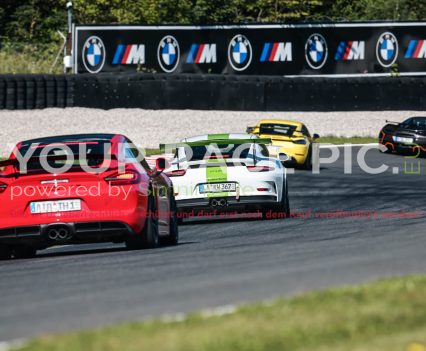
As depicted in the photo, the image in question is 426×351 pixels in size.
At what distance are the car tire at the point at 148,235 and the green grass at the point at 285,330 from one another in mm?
4438

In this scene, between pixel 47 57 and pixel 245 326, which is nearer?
pixel 245 326

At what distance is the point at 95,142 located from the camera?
11.5m

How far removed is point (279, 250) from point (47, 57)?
28889 mm

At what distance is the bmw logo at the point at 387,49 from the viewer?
3688 cm

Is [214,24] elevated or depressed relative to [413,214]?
elevated

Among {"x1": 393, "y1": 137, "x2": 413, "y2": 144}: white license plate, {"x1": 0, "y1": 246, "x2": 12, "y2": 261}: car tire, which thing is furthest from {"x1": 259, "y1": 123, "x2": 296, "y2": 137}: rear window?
{"x1": 0, "y1": 246, "x2": 12, "y2": 261}: car tire

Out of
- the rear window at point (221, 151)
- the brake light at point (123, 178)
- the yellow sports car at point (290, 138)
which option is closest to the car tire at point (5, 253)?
the brake light at point (123, 178)

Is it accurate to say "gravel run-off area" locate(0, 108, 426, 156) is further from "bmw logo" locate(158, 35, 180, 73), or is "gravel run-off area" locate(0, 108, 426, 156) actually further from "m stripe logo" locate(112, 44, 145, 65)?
"m stripe logo" locate(112, 44, 145, 65)

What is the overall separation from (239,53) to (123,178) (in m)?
25.1

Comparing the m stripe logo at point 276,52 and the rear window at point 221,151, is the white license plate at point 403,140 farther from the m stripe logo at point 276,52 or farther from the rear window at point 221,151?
the rear window at point 221,151

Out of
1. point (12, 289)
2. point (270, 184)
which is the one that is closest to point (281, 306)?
point (12, 289)

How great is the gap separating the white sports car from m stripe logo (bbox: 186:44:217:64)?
19.9 metres

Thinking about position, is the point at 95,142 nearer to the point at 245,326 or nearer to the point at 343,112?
the point at 245,326

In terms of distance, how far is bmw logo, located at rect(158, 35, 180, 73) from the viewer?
35312 millimetres
